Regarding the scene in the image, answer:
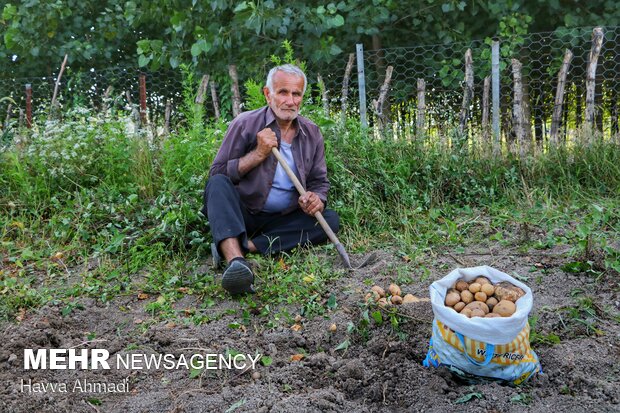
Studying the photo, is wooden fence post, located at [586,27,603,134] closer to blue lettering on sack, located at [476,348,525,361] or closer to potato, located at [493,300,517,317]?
potato, located at [493,300,517,317]

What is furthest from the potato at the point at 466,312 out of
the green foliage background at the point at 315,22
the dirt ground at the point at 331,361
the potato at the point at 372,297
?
the green foliage background at the point at 315,22

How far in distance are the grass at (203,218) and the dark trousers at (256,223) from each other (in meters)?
0.14

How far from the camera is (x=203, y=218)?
4.80m

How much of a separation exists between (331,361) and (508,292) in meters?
0.85

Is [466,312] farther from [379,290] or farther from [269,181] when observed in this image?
[269,181]

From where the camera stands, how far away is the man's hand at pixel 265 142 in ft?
13.8

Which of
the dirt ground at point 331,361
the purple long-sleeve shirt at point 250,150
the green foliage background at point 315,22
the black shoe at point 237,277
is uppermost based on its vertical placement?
the green foliage background at point 315,22

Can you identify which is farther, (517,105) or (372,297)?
(517,105)

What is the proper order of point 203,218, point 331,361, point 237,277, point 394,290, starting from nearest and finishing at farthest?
point 331,361
point 394,290
point 237,277
point 203,218

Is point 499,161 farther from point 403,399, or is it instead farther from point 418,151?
point 403,399

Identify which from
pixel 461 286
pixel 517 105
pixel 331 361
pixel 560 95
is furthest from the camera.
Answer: pixel 560 95

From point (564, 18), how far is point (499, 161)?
2547mm

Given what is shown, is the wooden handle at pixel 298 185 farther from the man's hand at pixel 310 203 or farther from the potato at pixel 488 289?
the potato at pixel 488 289

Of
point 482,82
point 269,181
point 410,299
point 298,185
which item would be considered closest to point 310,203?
point 298,185
